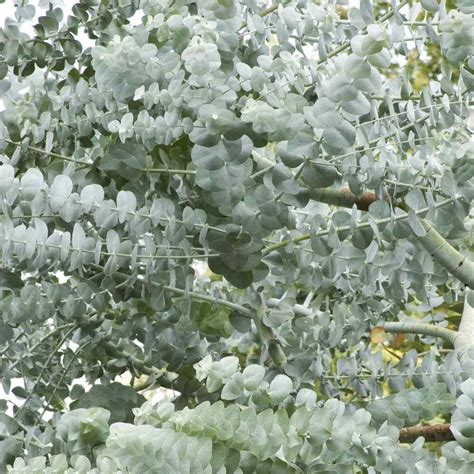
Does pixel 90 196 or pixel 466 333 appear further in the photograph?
pixel 466 333

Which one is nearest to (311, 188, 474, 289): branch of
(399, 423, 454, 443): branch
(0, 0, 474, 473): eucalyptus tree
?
(0, 0, 474, 473): eucalyptus tree

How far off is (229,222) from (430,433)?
0.93 ft

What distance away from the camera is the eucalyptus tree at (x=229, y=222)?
2.18ft

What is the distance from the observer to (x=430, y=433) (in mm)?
892

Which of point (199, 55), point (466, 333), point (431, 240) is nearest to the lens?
point (199, 55)

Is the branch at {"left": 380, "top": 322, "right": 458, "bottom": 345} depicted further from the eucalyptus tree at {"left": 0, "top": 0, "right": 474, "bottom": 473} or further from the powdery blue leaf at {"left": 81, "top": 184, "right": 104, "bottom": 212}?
the powdery blue leaf at {"left": 81, "top": 184, "right": 104, "bottom": 212}

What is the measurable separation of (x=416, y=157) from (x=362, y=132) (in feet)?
0.16

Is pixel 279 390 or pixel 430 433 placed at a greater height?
pixel 279 390

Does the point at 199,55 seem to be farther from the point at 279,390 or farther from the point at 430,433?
the point at 430,433

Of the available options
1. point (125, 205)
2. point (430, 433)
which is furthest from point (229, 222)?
point (430, 433)

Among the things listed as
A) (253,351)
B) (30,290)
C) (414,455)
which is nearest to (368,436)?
(414,455)

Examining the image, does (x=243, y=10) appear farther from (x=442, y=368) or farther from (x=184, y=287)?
(x=442, y=368)

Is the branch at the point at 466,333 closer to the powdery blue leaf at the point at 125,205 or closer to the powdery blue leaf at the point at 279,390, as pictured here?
the powdery blue leaf at the point at 279,390

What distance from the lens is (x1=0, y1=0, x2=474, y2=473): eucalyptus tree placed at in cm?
67
